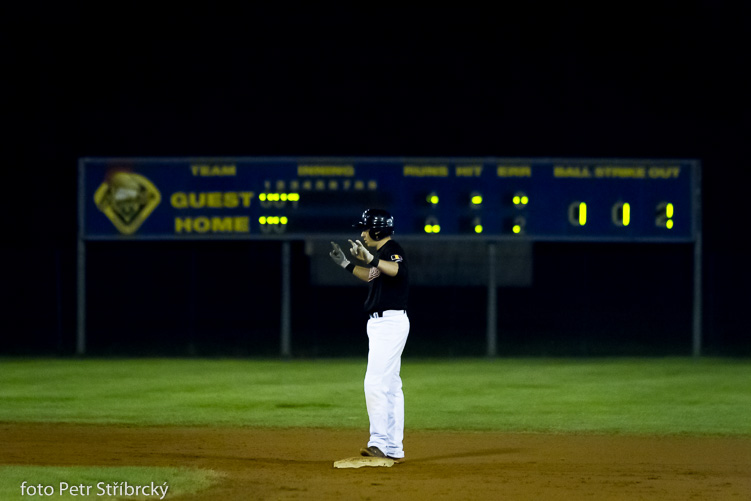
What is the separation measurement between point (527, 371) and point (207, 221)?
6209 millimetres

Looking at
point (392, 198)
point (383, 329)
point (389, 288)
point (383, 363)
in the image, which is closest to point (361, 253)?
point (389, 288)

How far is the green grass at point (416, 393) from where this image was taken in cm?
1222

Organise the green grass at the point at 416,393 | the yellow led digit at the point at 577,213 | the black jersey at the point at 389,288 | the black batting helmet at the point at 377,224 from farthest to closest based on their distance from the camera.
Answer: the yellow led digit at the point at 577,213 < the green grass at the point at 416,393 < the black batting helmet at the point at 377,224 < the black jersey at the point at 389,288

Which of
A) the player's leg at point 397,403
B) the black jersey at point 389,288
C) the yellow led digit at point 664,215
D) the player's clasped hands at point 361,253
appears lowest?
the player's leg at point 397,403

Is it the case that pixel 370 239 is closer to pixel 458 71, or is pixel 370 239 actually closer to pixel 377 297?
pixel 377 297

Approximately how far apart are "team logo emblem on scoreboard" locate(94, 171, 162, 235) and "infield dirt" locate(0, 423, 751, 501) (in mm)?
9308

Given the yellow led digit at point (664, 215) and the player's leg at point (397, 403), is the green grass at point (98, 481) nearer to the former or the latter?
the player's leg at point (397, 403)

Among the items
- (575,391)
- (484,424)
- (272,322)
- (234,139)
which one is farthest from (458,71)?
(484,424)

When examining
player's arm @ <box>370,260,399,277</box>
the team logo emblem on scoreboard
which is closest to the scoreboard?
the team logo emblem on scoreboard

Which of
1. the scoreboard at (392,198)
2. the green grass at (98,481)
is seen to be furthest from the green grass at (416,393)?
the green grass at (98,481)

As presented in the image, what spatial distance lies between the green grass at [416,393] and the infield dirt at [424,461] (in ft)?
2.89

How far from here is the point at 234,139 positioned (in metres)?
45.7

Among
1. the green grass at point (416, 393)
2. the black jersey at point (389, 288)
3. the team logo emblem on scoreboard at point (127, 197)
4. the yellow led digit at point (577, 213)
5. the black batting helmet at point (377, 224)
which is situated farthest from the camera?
the yellow led digit at point (577, 213)

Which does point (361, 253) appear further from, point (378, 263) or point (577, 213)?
point (577, 213)
